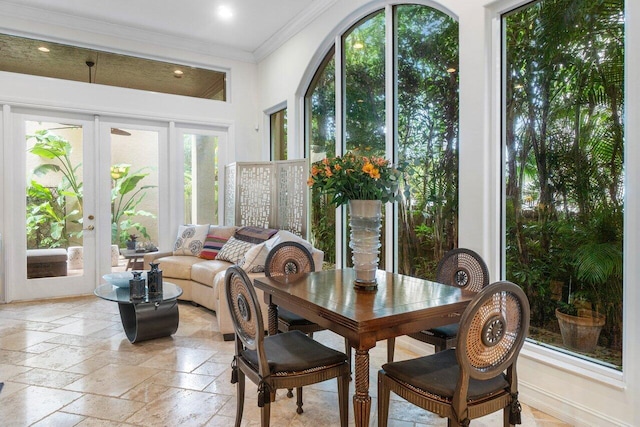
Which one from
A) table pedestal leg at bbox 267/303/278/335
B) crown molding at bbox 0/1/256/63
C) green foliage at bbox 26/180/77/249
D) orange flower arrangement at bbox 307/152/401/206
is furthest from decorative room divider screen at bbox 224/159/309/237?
orange flower arrangement at bbox 307/152/401/206

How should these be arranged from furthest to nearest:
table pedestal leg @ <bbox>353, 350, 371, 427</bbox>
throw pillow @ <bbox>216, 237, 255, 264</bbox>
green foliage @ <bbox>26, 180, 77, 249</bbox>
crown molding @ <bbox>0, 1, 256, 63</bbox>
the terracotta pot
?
green foliage @ <bbox>26, 180, 77, 249</bbox> → crown molding @ <bbox>0, 1, 256, 63</bbox> → throw pillow @ <bbox>216, 237, 255, 264</bbox> → the terracotta pot → table pedestal leg @ <bbox>353, 350, 371, 427</bbox>

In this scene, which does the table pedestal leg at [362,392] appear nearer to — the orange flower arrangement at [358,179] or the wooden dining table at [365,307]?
the wooden dining table at [365,307]

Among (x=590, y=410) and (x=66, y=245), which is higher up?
(x=66, y=245)

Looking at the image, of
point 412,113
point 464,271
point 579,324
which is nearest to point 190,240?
point 412,113

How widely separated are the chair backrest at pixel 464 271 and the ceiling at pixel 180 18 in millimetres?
3312

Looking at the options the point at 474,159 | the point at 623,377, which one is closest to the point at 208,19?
the point at 474,159

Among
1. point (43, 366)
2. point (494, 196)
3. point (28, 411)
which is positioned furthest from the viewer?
point (43, 366)

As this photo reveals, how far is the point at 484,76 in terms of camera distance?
290cm

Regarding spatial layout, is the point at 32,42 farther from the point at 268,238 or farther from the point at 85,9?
the point at 268,238

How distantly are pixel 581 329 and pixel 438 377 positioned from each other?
1240 mm

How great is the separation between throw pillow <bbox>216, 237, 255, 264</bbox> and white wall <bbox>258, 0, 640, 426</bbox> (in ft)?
8.56

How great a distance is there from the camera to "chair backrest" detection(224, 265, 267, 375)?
185 centimetres

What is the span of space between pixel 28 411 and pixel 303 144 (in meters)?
3.96

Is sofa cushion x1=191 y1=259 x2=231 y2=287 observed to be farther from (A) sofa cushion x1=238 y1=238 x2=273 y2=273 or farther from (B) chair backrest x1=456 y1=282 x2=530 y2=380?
(B) chair backrest x1=456 y1=282 x2=530 y2=380
